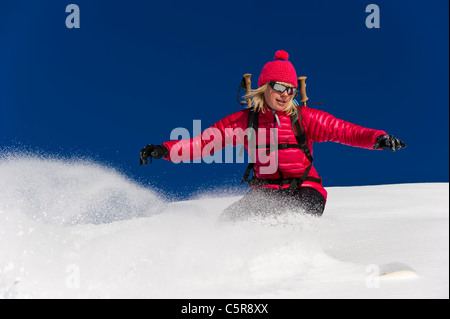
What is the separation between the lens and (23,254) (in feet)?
7.22

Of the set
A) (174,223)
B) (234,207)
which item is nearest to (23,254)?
(174,223)

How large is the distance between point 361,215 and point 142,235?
1935mm

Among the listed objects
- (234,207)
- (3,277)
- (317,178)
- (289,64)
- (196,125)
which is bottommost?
(3,277)

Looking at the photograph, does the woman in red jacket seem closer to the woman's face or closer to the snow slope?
the woman's face

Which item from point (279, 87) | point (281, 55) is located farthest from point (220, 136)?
point (281, 55)

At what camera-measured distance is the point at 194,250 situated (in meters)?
2.21

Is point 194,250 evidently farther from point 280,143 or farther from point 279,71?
point 279,71

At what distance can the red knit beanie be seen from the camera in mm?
3039

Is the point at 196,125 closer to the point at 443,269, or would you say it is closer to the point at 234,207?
the point at 234,207

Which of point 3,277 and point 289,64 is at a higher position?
point 289,64

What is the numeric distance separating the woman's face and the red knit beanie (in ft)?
0.15

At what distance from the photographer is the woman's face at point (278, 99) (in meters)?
3.05

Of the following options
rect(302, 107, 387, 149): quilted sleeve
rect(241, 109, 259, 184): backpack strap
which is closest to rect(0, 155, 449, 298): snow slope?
rect(241, 109, 259, 184): backpack strap

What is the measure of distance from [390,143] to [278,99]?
2.92ft
